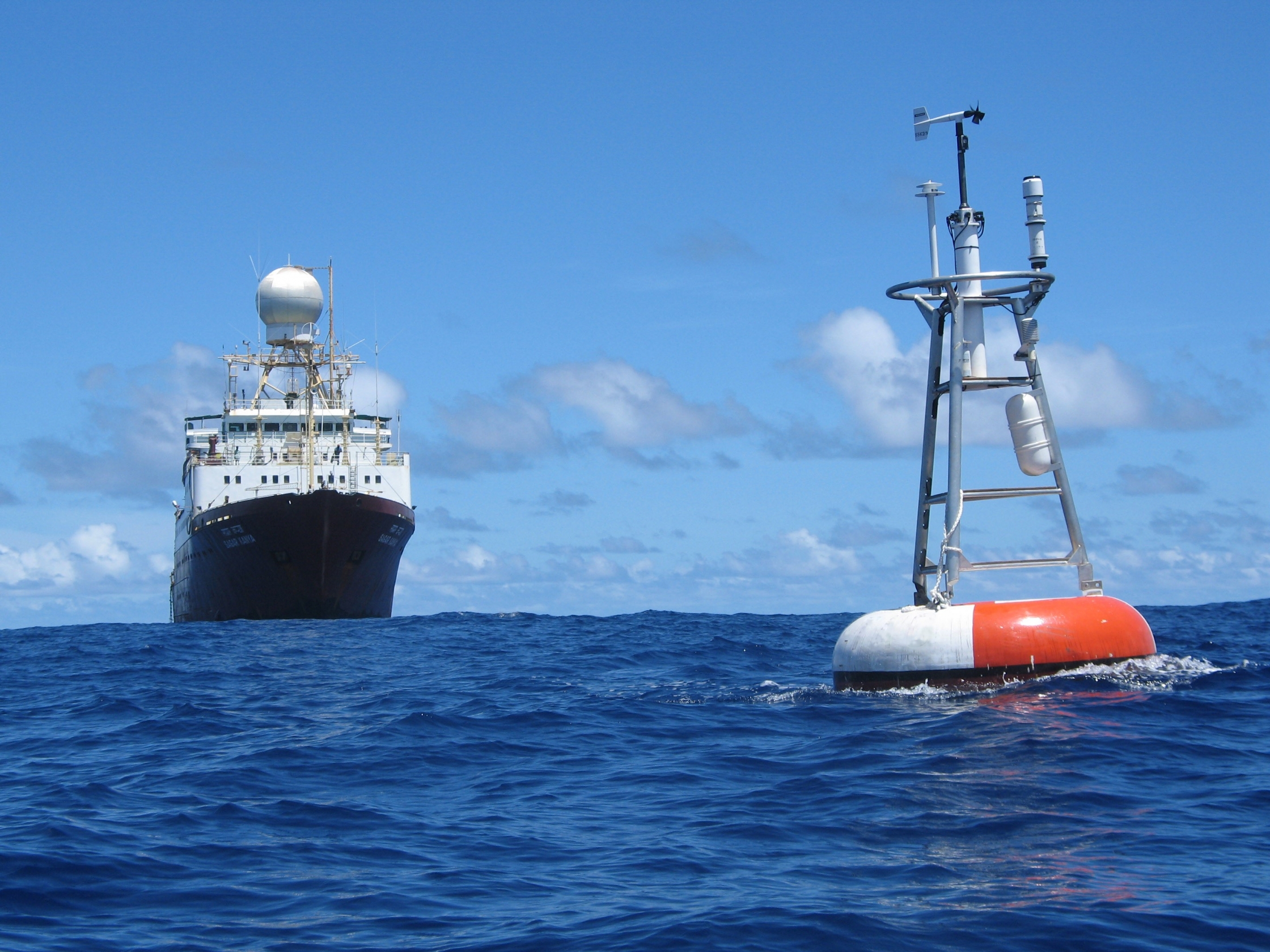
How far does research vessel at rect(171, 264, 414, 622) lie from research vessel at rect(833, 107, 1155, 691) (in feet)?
104

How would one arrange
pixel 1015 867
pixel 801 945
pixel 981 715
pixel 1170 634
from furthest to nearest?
pixel 1170 634
pixel 981 715
pixel 1015 867
pixel 801 945

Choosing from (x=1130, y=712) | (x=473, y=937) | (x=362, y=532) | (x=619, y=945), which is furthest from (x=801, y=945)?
(x=362, y=532)

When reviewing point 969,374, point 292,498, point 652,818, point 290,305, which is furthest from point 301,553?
point 652,818

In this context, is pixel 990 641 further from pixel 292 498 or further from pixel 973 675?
pixel 292 498

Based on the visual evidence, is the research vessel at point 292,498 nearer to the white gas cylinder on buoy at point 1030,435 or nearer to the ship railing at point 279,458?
the ship railing at point 279,458

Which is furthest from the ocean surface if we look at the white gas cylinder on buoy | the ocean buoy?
the white gas cylinder on buoy

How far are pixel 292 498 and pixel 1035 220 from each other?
109ft

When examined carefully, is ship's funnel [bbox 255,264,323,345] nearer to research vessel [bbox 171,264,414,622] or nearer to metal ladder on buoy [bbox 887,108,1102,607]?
research vessel [bbox 171,264,414,622]

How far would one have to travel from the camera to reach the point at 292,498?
4509 centimetres

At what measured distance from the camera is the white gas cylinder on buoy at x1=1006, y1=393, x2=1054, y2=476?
55.7 ft

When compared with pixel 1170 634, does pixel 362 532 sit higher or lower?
higher

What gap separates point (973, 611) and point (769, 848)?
24.2 ft

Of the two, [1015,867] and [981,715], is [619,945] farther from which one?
[981,715]

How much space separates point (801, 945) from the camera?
7148mm
